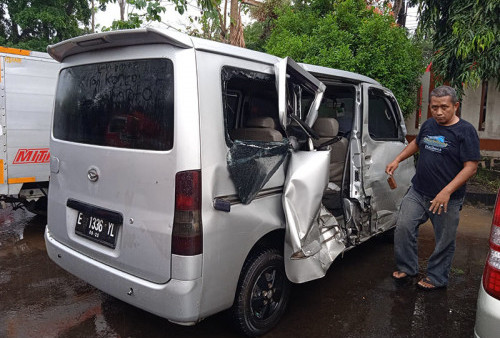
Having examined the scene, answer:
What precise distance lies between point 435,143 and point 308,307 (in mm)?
1725

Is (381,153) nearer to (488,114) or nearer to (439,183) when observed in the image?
(439,183)

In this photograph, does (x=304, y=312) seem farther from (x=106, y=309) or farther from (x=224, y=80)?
(x=224, y=80)

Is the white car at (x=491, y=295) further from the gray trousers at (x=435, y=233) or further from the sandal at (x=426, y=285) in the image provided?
the sandal at (x=426, y=285)

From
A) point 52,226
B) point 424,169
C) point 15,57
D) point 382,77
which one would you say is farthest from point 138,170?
point 382,77

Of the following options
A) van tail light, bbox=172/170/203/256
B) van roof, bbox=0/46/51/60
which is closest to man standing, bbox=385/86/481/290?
van tail light, bbox=172/170/203/256

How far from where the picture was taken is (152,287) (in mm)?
2164

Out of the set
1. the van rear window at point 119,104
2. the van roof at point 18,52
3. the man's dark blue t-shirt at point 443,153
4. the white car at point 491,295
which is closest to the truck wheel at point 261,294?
the van rear window at point 119,104

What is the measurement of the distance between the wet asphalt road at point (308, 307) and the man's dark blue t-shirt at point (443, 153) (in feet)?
3.12

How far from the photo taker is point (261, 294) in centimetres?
264

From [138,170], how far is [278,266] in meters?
1.20

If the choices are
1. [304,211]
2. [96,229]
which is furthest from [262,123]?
[96,229]

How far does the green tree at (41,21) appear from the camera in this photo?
12359 millimetres

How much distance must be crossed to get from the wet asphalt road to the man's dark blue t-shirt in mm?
951

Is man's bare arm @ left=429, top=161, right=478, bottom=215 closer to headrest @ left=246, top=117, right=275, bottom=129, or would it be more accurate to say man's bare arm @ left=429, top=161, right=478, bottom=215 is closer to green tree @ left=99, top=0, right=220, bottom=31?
headrest @ left=246, top=117, right=275, bottom=129
